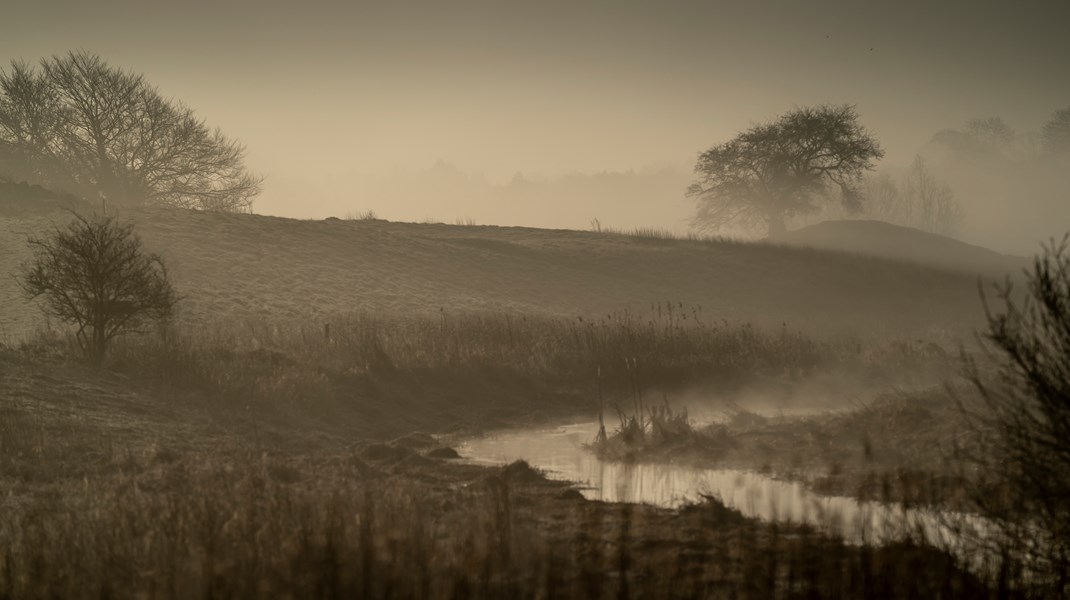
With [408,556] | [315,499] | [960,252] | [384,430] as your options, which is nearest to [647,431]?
[384,430]

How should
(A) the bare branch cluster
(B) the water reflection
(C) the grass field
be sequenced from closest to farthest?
(C) the grass field < (B) the water reflection < (A) the bare branch cluster

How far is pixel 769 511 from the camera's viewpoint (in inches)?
435

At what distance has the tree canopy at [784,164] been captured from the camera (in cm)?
6644

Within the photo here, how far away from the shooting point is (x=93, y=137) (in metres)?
51.3

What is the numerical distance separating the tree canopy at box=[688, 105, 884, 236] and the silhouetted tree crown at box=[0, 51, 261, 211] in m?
36.0

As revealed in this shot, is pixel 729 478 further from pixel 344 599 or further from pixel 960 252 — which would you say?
pixel 960 252

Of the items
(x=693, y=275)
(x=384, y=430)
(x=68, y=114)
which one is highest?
(x=68, y=114)

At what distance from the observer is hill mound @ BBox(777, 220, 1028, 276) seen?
59.3 meters

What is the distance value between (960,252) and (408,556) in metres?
63.9

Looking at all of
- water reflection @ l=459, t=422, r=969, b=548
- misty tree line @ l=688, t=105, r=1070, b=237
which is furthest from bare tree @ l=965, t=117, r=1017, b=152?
water reflection @ l=459, t=422, r=969, b=548

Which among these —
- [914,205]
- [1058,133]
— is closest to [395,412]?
[914,205]

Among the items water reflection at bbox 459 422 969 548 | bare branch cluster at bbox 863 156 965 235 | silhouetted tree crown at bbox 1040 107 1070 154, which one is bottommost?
water reflection at bbox 459 422 969 548

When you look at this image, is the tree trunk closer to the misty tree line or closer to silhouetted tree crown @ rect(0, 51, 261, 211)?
the misty tree line

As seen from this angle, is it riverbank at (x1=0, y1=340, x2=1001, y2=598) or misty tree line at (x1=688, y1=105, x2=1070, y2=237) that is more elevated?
misty tree line at (x1=688, y1=105, x2=1070, y2=237)
